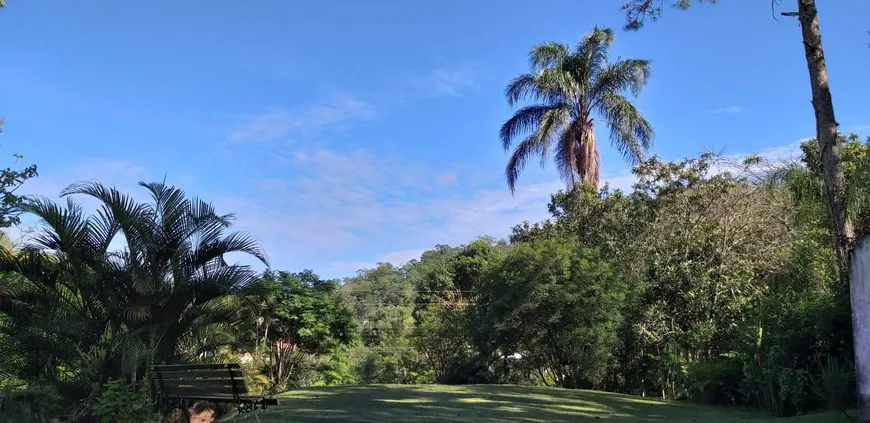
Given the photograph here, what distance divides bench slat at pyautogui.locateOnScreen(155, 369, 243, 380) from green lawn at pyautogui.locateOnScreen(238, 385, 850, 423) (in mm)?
700

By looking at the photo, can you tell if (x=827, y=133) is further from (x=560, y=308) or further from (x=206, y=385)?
(x=206, y=385)

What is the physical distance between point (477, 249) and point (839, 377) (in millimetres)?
24951

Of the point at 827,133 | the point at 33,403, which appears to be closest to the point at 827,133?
the point at 827,133

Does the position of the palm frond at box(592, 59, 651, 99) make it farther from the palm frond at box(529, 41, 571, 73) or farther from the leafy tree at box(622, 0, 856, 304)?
the leafy tree at box(622, 0, 856, 304)

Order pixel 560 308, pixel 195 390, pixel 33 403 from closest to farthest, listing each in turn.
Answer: pixel 195 390, pixel 33 403, pixel 560 308

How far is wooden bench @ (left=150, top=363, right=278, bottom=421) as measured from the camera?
651 centimetres

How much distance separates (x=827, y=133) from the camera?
27.1 feet

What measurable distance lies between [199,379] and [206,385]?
111 mm

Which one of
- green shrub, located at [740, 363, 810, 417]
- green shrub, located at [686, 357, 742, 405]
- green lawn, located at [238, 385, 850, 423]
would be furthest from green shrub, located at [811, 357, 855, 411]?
green shrub, located at [686, 357, 742, 405]

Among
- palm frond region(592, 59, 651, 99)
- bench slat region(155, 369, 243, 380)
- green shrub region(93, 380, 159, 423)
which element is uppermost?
palm frond region(592, 59, 651, 99)

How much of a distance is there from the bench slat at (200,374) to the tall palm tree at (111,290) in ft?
2.27

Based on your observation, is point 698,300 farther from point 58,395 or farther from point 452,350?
point 58,395

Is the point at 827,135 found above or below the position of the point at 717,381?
above

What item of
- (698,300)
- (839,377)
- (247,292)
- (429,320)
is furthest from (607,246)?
(247,292)
